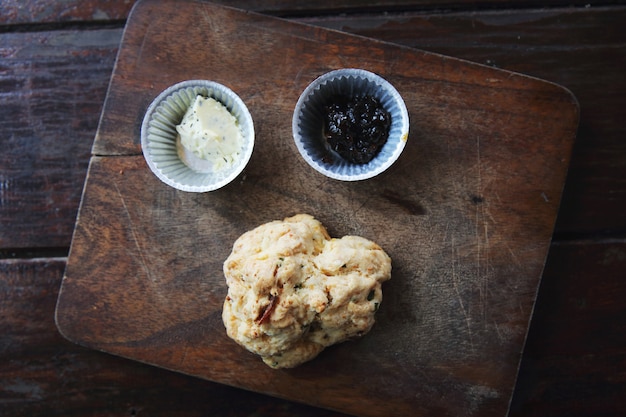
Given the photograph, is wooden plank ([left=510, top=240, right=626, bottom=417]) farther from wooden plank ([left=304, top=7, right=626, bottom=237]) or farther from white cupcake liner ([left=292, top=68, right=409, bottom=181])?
white cupcake liner ([left=292, top=68, right=409, bottom=181])

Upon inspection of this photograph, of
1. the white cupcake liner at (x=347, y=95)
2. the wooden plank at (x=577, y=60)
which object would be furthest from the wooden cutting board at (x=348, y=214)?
the wooden plank at (x=577, y=60)

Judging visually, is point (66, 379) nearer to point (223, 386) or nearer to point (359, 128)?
point (223, 386)

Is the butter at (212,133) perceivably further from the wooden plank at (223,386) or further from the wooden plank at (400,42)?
the wooden plank at (223,386)

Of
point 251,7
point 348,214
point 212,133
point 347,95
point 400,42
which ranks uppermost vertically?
point 251,7

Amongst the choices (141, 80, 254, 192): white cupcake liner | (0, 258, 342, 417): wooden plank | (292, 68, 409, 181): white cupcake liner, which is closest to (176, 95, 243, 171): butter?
(141, 80, 254, 192): white cupcake liner

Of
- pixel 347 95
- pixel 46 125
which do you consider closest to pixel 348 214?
pixel 347 95

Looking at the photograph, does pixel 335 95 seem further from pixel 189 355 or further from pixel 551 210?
pixel 189 355
